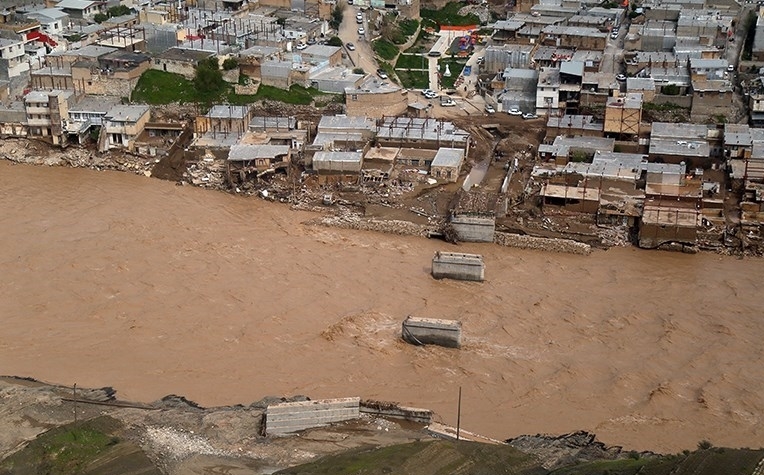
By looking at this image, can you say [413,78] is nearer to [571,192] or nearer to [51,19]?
[571,192]

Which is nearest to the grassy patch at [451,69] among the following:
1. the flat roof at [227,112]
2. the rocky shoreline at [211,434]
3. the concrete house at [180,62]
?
the flat roof at [227,112]

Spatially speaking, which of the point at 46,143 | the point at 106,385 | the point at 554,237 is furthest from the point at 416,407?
the point at 46,143

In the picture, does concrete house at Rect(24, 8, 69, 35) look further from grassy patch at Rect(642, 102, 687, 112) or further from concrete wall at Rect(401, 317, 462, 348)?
concrete wall at Rect(401, 317, 462, 348)

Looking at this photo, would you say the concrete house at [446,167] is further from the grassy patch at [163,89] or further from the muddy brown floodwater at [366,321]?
the grassy patch at [163,89]

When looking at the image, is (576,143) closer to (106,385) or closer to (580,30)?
(580,30)

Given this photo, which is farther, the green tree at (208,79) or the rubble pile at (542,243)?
the green tree at (208,79)

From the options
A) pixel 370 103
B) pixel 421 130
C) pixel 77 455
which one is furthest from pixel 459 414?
pixel 370 103

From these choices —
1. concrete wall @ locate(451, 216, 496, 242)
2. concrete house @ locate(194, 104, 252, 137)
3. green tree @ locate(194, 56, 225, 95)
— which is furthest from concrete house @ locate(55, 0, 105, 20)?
concrete wall @ locate(451, 216, 496, 242)

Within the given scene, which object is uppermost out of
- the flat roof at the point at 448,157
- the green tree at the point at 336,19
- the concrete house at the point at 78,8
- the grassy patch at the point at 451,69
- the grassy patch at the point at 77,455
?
the concrete house at the point at 78,8
